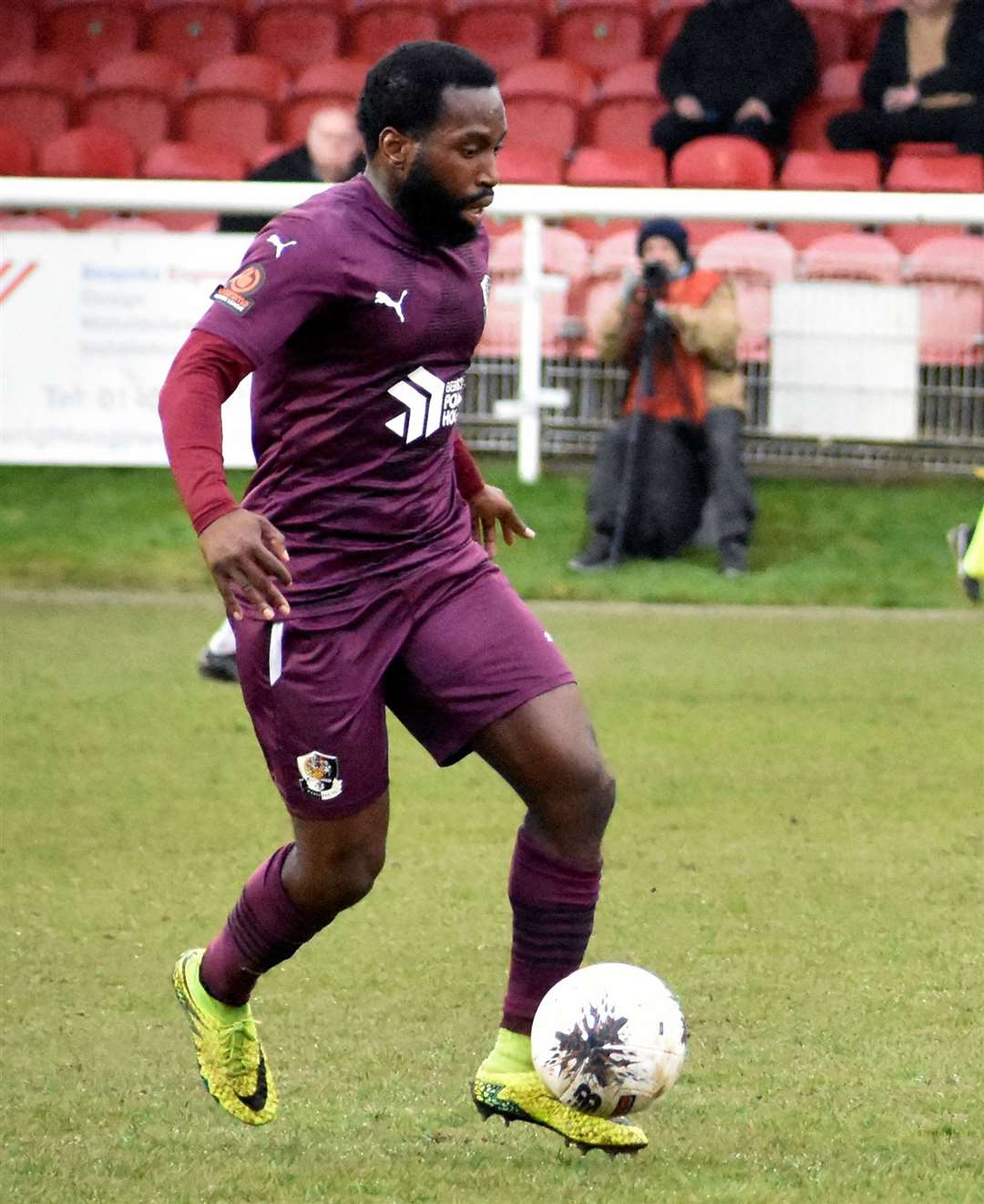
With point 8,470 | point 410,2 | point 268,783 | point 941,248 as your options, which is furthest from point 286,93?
point 268,783

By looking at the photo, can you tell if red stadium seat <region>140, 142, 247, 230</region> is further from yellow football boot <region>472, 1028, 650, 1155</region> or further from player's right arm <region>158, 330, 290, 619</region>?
yellow football boot <region>472, 1028, 650, 1155</region>

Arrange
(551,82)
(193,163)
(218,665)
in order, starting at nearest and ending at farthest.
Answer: (218,665)
(193,163)
(551,82)

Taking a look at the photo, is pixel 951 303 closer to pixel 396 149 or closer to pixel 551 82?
pixel 551 82

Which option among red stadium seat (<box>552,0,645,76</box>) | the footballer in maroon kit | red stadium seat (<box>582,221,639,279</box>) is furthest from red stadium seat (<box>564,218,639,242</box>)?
the footballer in maroon kit

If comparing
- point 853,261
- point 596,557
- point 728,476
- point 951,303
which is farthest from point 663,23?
point 596,557

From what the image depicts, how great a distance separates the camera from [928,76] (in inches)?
546

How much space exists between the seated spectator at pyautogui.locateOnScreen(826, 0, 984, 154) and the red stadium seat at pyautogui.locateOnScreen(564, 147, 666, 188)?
56.7 inches

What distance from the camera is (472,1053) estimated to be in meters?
4.55

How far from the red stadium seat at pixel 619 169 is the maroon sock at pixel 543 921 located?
10215mm

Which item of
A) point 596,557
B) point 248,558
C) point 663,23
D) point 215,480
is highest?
point 663,23

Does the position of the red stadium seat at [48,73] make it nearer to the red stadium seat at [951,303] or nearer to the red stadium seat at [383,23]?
the red stadium seat at [383,23]

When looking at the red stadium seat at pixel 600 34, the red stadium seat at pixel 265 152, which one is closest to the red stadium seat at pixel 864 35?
the red stadium seat at pixel 600 34

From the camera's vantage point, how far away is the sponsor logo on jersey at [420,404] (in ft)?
13.2

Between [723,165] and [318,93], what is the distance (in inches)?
130
